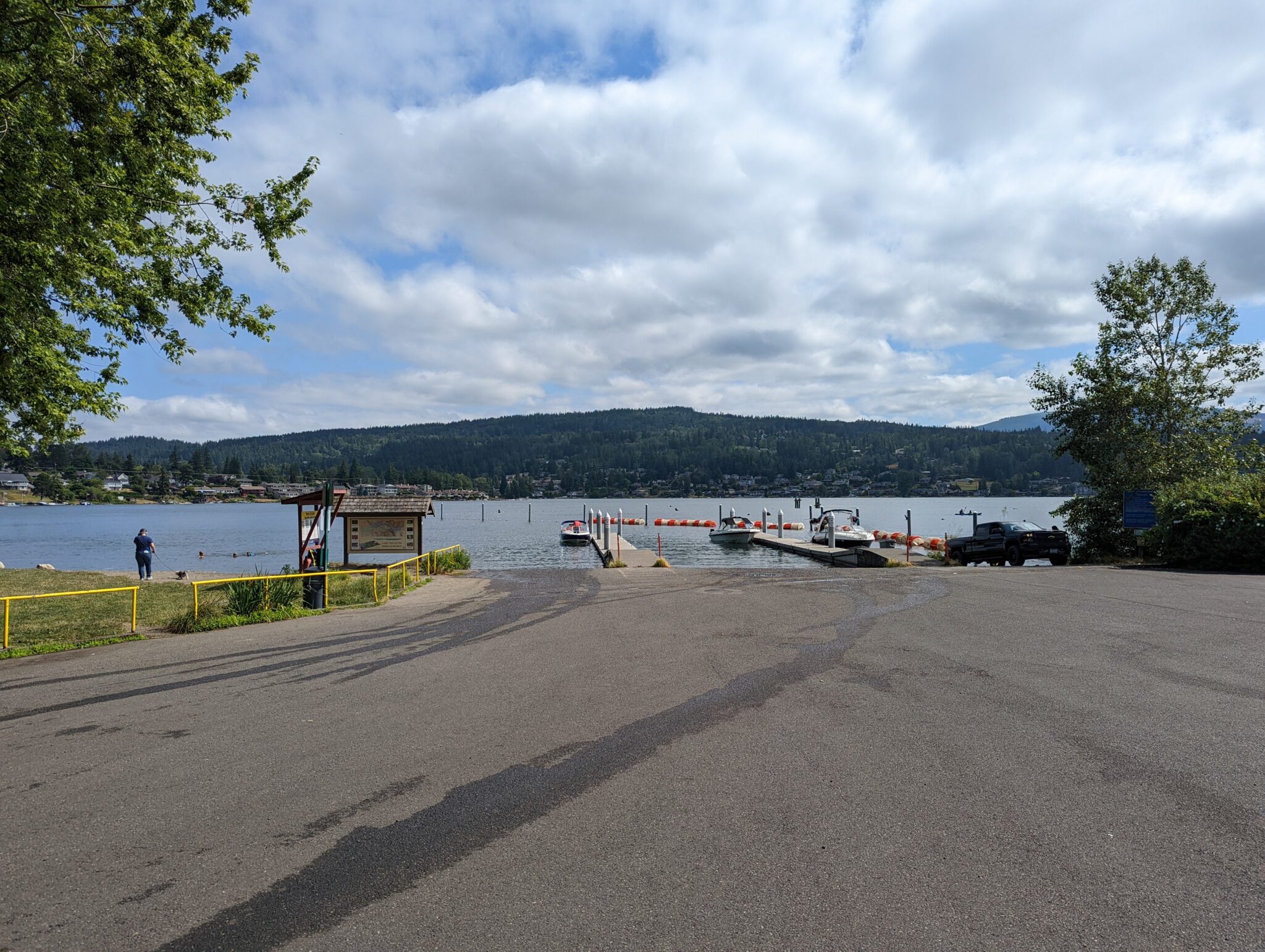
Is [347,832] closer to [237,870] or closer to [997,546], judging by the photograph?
[237,870]

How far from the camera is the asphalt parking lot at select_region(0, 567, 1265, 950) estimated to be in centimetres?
350

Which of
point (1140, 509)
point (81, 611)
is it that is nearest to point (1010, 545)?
point (1140, 509)

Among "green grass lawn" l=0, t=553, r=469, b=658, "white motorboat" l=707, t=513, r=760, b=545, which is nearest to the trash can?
"green grass lawn" l=0, t=553, r=469, b=658

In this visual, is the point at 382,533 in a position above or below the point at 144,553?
above

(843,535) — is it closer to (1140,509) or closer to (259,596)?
(1140,509)

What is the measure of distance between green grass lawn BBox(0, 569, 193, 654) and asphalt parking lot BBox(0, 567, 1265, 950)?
211 cm

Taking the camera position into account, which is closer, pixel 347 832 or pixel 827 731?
pixel 347 832

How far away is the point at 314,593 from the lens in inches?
620

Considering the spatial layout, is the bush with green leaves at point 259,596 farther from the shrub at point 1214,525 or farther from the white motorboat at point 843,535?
the white motorboat at point 843,535

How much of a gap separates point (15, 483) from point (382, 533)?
226047 mm

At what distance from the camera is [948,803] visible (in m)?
4.79

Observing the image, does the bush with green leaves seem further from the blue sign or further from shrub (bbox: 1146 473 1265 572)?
the blue sign

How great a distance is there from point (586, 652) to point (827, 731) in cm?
456

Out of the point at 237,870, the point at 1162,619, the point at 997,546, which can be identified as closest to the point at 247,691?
the point at 237,870
